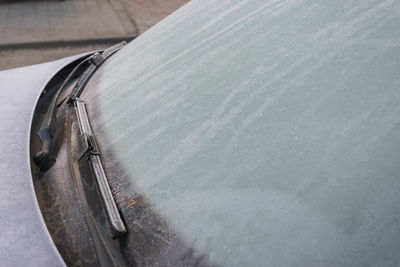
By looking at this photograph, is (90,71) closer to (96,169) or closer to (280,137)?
(96,169)

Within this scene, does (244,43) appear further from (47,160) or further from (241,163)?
(47,160)

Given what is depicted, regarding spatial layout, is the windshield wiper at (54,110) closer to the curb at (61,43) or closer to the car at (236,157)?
the car at (236,157)

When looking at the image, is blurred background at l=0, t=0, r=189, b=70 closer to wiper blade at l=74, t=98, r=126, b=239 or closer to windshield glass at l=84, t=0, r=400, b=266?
wiper blade at l=74, t=98, r=126, b=239

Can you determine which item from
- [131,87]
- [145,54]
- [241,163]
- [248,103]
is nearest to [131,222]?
[241,163]

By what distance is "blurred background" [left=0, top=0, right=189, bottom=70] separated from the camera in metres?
4.28

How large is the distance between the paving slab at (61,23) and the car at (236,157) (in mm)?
3422

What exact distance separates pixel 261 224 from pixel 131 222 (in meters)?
0.37

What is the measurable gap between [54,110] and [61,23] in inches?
153

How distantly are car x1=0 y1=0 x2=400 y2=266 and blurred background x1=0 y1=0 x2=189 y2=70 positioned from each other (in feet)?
10.2

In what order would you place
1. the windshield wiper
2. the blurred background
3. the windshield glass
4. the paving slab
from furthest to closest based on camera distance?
1. the paving slab
2. the blurred background
3. the windshield wiper
4. the windshield glass

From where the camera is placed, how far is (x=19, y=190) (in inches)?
46.3

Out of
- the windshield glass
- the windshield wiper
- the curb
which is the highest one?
the curb

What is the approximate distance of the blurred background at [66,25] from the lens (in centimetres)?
428

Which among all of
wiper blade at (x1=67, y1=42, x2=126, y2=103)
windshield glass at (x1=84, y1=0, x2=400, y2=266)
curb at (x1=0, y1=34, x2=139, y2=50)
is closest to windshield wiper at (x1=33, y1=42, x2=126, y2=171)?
wiper blade at (x1=67, y1=42, x2=126, y2=103)
